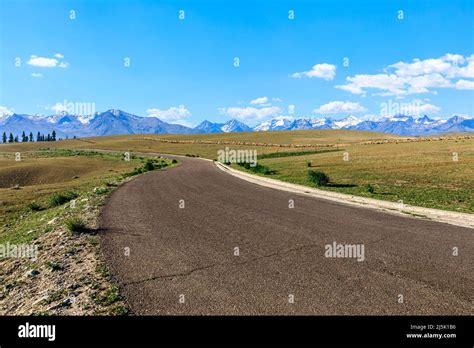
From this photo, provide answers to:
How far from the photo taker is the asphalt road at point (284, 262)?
7.09 m

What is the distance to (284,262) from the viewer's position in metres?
9.58

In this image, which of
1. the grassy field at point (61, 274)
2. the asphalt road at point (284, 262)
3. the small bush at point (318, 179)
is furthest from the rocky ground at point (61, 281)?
the small bush at point (318, 179)

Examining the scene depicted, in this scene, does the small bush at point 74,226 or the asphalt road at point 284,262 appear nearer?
the asphalt road at point 284,262

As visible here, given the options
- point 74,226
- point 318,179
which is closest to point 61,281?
point 74,226

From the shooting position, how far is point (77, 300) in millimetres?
7305

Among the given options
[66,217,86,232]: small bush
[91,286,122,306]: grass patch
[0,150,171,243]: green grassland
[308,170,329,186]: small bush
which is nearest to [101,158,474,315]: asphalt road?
[91,286,122,306]: grass patch

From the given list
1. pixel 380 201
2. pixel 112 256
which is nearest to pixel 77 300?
pixel 112 256

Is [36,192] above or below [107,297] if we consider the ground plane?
below

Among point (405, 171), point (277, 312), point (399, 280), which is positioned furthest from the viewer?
point (405, 171)

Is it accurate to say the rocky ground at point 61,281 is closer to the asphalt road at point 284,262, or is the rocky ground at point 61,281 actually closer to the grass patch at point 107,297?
the grass patch at point 107,297

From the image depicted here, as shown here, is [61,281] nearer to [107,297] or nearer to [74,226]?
[107,297]
